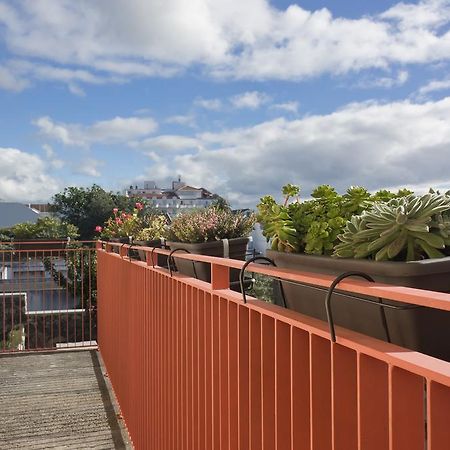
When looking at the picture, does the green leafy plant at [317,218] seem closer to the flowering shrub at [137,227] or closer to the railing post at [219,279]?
the railing post at [219,279]

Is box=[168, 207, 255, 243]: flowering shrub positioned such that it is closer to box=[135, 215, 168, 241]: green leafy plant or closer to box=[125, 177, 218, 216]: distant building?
box=[135, 215, 168, 241]: green leafy plant

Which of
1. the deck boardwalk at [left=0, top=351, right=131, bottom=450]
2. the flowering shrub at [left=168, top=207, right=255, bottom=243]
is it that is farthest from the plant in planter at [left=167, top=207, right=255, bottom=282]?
the deck boardwalk at [left=0, top=351, right=131, bottom=450]

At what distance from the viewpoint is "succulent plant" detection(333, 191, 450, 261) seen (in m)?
1.19

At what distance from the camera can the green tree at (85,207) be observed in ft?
156

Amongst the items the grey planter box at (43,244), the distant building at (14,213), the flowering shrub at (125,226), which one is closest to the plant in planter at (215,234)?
the flowering shrub at (125,226)

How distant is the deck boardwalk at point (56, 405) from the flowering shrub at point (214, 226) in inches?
71.7

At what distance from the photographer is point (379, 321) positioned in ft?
3.70

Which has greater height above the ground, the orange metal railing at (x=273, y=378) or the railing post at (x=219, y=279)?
the railing post at (x=219, y=279)

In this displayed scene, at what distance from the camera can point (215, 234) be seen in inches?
116

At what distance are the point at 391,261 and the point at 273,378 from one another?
397mm

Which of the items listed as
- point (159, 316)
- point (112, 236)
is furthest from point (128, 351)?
point (112, 236)

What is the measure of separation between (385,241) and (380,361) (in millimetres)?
382

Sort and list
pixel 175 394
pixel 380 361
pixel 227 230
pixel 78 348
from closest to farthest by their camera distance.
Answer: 1. pixel 380 361
2. pixel 175 394
3. pixel 227 230
4. pixel 78 348

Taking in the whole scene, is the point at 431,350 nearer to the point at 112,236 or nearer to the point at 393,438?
the point at 393,438
